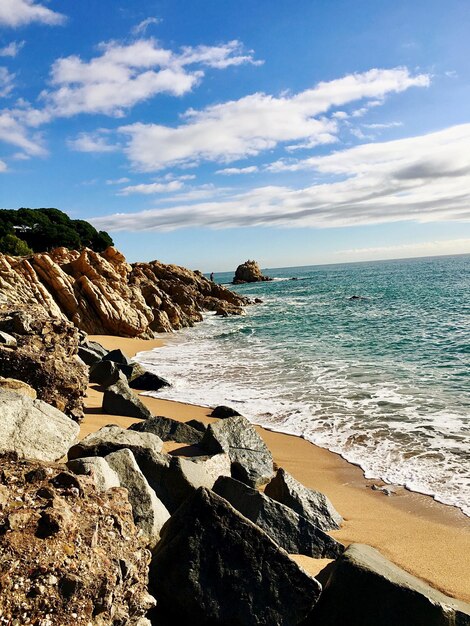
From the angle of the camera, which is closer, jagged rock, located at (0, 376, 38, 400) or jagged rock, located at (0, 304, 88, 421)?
jagged rock, located at (0, 376, 38, 400)

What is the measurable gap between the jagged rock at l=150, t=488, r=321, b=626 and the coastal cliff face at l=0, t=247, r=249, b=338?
17786 mm

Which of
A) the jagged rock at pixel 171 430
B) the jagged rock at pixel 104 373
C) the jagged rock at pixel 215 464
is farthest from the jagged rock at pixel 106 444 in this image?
the jagged rock at pixel 104 373

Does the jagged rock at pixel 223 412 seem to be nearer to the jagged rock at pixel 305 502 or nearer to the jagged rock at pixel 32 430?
the jagged rock at pixel 305 502

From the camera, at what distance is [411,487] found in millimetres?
7668

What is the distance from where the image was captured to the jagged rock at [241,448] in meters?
7.30

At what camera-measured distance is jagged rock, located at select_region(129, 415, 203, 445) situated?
876 cm

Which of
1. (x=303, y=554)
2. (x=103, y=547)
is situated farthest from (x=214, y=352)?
(x=103, y=547)

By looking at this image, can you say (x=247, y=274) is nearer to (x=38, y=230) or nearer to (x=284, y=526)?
(x=38, y=230)

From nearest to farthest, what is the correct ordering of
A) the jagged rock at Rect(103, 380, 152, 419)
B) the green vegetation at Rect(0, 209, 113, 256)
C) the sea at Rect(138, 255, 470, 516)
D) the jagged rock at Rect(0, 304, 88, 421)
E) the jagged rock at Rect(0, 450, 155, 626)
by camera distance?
the jagged rock at Rect(0, 450, 155, 626) < the jagged rock at Rect(0, 304, 88, 421) < the sea at Rect(138, 255, 470, 516) < the jagged rock at Rect(103, 380, 152, 419) < the green vegetation at Rect(0, 209, 113, 256)

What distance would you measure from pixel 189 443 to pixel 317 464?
2.48 meters

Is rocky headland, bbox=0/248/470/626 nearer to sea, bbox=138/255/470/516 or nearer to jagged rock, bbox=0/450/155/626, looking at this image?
jagged rock, bbox=0/450/155/626

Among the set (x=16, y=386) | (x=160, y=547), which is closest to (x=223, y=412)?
(x=16, y=386)

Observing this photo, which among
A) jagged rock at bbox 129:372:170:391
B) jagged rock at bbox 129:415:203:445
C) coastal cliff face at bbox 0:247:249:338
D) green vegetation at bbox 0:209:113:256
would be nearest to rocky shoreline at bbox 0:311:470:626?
jagged rock at bbox 129:415:203:445

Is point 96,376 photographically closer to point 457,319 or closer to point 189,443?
point 189,443
